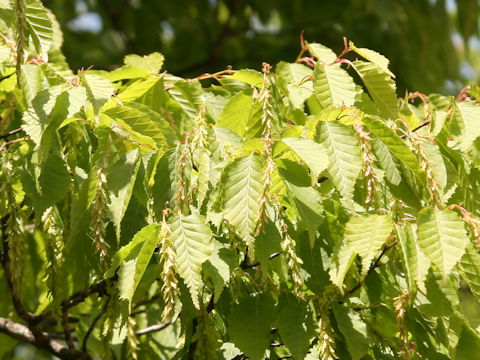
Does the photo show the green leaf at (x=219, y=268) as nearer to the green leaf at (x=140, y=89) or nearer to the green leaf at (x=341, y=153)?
the green leaf at (x=341, y=153)

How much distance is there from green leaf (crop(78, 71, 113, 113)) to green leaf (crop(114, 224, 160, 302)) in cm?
34

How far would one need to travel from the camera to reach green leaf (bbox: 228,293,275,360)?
70.1 inches

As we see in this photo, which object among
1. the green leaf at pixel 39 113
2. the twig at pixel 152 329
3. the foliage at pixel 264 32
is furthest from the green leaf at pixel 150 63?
the foliage at pixel 264 32

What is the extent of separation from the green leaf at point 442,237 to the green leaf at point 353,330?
1.12 ft

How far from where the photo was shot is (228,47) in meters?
5.95

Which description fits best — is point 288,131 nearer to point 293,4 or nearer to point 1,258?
point 1,258

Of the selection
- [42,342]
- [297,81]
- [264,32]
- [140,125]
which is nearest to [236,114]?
[297,81]

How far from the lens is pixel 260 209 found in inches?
62.1

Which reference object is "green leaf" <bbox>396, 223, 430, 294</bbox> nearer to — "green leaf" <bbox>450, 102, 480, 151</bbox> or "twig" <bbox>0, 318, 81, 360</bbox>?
"green leaf" <bbox>450, 102, 480, 151</bbox>

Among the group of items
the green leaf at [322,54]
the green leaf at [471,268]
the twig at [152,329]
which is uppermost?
the green leaf at [322,54]

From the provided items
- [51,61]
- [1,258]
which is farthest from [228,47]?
[1,258]

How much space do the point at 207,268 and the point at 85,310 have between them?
1439mm

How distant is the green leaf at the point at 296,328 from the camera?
68.9 inches

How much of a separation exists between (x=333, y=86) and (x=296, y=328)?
0.67 metres
